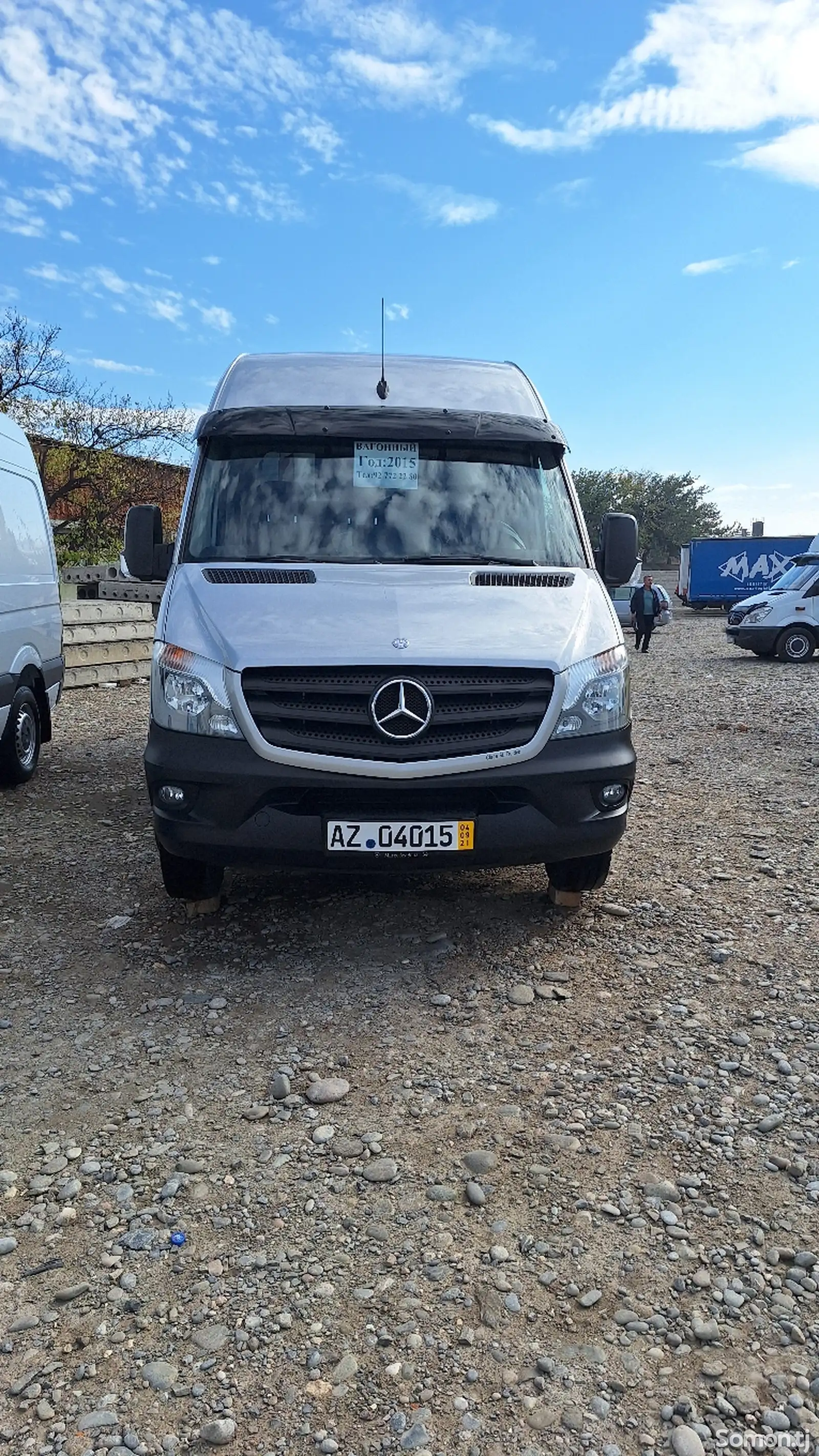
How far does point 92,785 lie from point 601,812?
4.74 m

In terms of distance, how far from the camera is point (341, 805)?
376 centimetres

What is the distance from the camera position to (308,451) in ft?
15.3

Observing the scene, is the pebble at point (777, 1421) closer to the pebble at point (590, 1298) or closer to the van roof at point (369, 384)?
the pebble at point (590, 1298)

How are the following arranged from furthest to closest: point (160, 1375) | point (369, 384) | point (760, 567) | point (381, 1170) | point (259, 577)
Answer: point (760, 567), point (369, 384), point (259, 577), point (381, 1170), point (160, 1375)

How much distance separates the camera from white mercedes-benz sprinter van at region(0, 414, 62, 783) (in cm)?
694

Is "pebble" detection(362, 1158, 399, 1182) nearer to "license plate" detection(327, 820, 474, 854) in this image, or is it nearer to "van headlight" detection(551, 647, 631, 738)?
"license plate" detection(327, 820, 474, 854)

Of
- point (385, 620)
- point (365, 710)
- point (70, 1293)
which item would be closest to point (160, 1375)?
point (70, 1293)

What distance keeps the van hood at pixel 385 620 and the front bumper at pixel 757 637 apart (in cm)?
1578

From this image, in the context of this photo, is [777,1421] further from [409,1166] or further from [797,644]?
[797,644]

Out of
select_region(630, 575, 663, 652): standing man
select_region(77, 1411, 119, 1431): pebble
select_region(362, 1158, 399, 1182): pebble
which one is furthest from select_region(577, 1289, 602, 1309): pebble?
select_region(630, 575, 663, 652): standing man

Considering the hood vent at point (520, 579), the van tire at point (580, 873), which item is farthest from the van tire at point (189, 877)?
the hood vent at point (520, 579)

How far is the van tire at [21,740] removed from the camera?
23.2ft

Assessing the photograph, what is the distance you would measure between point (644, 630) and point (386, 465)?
59.1 ft

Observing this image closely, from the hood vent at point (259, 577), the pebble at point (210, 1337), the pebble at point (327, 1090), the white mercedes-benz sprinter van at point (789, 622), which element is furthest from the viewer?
the white mercedes-benz sprinter van at point (789, 622)
